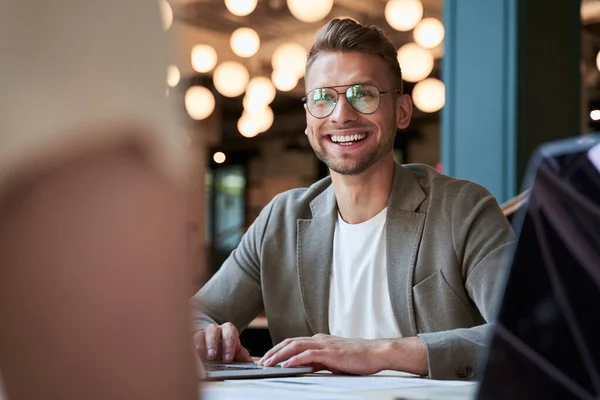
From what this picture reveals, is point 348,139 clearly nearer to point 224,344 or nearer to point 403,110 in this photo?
point 403,110

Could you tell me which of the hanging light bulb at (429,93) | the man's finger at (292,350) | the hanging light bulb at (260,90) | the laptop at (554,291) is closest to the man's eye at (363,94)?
the man's finger at (292,350)

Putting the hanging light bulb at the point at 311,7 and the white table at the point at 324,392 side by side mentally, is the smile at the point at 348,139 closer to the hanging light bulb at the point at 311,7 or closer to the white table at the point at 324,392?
the white table at the point at 324,392

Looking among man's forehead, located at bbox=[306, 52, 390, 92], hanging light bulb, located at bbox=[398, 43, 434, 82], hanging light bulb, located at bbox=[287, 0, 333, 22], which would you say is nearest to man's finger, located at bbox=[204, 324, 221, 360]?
man's forehead, located at bbox=[306, 52, 390, 92]

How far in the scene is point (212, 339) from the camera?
5.52 feet

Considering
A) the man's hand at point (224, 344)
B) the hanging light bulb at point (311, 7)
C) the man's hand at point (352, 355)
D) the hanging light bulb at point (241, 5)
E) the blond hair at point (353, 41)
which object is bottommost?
the man's hand at point (224, 344)

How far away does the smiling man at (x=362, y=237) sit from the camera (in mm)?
1896

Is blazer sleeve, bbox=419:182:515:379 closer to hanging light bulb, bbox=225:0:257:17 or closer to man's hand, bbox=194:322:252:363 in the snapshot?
man's hand, bbox=194:322:252:363

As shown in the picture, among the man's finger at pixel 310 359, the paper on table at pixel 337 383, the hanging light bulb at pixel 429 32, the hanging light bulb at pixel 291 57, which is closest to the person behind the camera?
the paper on table at pixel 337 383

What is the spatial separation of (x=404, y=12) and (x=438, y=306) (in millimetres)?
3217

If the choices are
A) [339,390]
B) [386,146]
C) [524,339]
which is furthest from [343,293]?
[524,339]

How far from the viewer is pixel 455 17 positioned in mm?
3428

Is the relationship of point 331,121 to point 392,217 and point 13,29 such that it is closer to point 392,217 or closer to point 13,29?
point 392,217

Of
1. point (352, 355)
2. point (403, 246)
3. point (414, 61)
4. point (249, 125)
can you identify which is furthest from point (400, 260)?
point (249, 125)

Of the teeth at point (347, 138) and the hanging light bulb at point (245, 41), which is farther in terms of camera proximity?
the hanging light bulb at point (245, 41)
